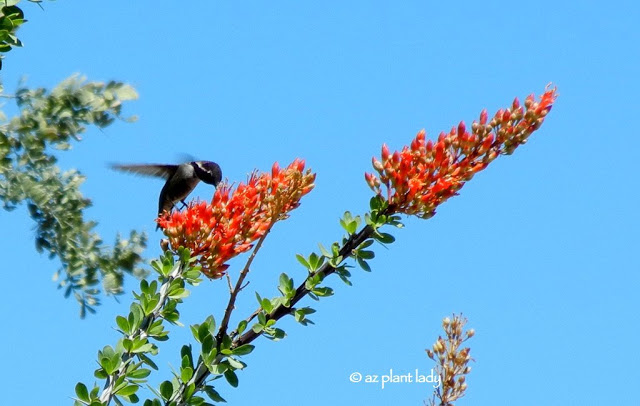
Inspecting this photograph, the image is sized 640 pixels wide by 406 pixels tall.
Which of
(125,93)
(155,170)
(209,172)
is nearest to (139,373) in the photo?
(209,172)

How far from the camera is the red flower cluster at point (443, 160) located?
260 cm

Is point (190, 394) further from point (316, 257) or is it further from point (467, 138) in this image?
point (467, 138)

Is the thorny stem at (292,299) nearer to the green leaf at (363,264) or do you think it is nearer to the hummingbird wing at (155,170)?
the green leaf at (363,264)

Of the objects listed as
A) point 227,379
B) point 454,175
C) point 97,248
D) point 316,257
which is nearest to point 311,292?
point 316,257

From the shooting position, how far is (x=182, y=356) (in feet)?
8.08

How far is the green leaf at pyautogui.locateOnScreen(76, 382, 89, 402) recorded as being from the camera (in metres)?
2.30

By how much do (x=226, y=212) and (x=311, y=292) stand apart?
1.11 ft

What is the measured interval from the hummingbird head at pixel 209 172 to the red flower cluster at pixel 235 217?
215 centimetres

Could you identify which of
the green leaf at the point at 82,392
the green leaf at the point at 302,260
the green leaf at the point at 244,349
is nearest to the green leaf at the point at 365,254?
the green leaf at the point at 302,260

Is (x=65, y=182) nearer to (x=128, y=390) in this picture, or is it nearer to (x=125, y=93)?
(x=125, y=93)

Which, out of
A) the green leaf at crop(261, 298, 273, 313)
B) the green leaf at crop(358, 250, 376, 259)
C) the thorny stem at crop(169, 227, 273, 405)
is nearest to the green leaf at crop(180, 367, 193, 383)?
the thorny stem at crop(169, 227, 273, 405)

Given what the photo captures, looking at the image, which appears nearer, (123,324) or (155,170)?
(123,324)

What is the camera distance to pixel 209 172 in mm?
4930

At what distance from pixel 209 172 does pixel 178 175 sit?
49 cm
